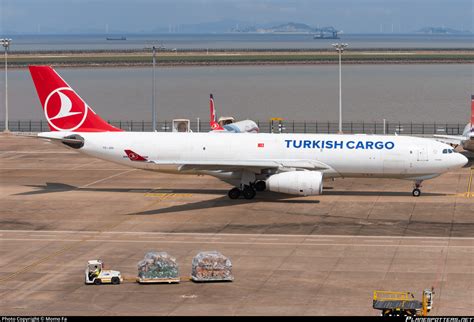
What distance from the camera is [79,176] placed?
2667 inches

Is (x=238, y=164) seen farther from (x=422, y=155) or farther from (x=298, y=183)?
(x=422, y=155)

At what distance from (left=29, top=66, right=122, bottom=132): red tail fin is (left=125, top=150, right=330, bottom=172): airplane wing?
472 centimetres

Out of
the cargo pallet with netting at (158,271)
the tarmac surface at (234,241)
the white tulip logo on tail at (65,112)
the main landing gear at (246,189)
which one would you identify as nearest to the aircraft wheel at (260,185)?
the tarmac surface at (234,241)

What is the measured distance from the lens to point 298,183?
5475 cm

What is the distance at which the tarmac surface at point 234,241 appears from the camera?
3500 cm

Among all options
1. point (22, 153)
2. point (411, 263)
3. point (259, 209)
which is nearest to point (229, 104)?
point (22, 153)

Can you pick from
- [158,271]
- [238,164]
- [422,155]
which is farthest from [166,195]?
[158,271]

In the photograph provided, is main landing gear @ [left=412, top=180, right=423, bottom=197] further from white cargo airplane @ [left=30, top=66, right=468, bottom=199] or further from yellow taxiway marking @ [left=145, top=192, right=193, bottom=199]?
yellow taxiway marking @ [left=145, top=192, right=193, bottom=199]

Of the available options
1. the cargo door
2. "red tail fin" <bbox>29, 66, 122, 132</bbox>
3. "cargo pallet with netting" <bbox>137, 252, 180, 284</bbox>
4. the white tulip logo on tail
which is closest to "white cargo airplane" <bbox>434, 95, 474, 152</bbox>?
the cargo door

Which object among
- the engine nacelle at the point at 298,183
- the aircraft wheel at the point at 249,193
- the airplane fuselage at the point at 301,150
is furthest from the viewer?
the aircraft wheel at the point at 249,193

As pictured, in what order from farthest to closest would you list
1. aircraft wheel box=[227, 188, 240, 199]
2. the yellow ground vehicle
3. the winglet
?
1. aircraft wheel box=[227, 188, 240, 199]
2. the winglet
3. the yellow ground vehicle

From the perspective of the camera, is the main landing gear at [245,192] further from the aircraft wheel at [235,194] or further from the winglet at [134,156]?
the winglet at [134,156]

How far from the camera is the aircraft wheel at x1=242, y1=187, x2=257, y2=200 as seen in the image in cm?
5738

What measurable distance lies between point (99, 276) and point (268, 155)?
2255 cm
